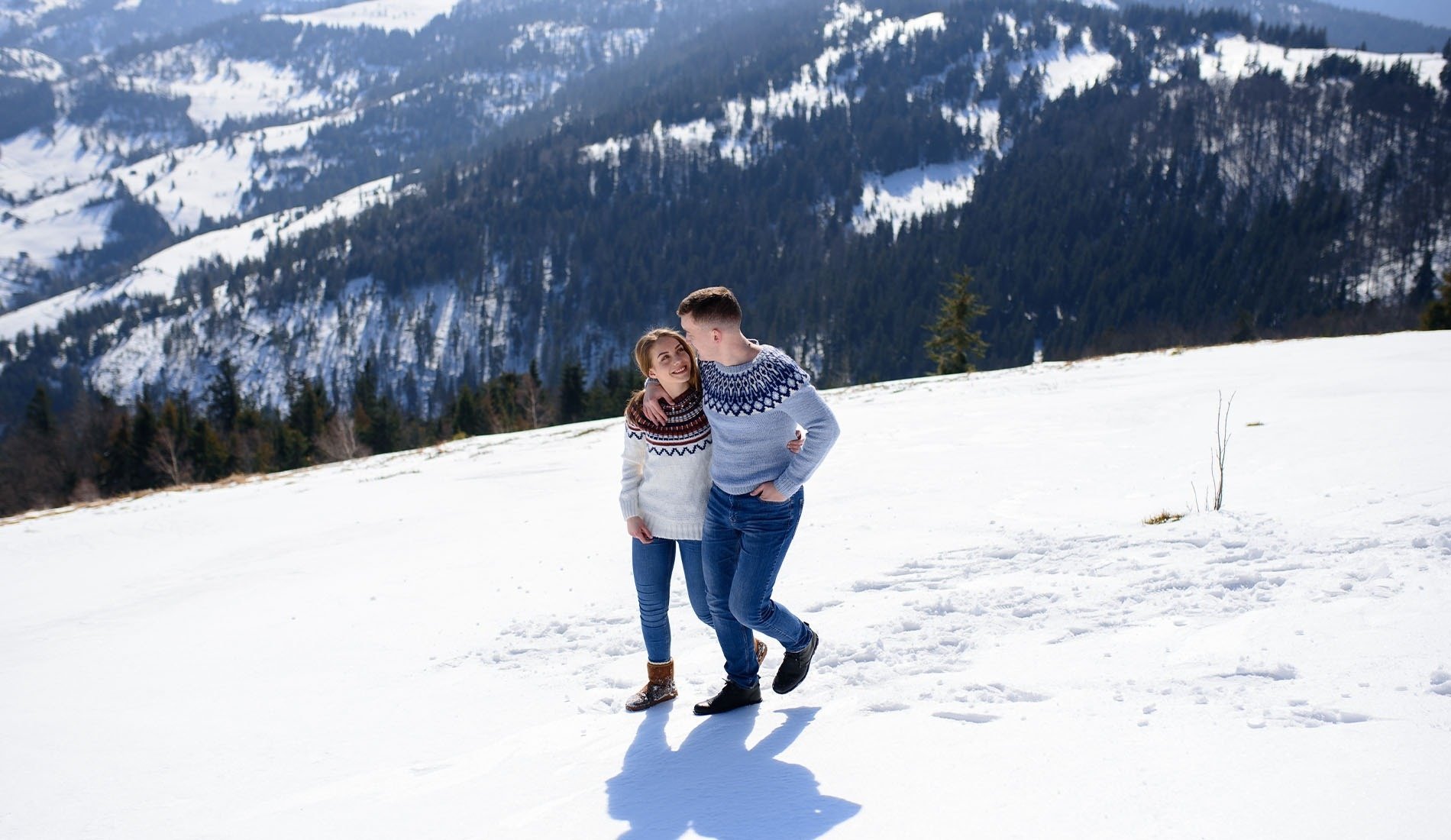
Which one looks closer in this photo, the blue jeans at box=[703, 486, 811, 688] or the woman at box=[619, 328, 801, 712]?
the blue jeans at box=[703, 486, 811, 688]

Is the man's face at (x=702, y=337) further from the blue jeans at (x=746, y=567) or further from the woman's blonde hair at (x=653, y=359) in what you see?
the blue jeans at (x=746, y=567)

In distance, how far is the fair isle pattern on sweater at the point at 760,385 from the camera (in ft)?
12.9

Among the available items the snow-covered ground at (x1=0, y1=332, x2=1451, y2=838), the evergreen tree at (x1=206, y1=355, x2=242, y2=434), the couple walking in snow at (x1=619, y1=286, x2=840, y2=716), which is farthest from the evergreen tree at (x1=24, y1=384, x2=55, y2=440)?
the couple walking in snow at (x1=619, y1=286, x2=840, y2=716)

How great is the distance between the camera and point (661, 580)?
15.2 feet

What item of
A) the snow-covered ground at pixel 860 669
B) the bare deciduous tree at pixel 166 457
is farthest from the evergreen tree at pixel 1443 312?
the bare deciduous tree at pixel 166 457

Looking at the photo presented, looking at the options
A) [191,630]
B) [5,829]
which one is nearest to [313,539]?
[191,630]

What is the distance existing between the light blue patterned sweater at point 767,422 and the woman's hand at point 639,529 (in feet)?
2.07

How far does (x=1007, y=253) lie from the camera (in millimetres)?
155000

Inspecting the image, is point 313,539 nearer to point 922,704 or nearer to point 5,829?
point 5,829

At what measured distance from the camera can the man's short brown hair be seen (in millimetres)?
3891

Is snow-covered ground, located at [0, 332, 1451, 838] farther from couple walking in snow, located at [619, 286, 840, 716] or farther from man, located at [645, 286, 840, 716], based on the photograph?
man, located at [645, 286, 840, 716]

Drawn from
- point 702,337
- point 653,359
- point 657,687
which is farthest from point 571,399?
point 702,337

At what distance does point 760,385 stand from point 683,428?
0.58 m

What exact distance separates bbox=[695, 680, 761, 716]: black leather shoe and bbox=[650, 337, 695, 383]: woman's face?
1.82 meters
